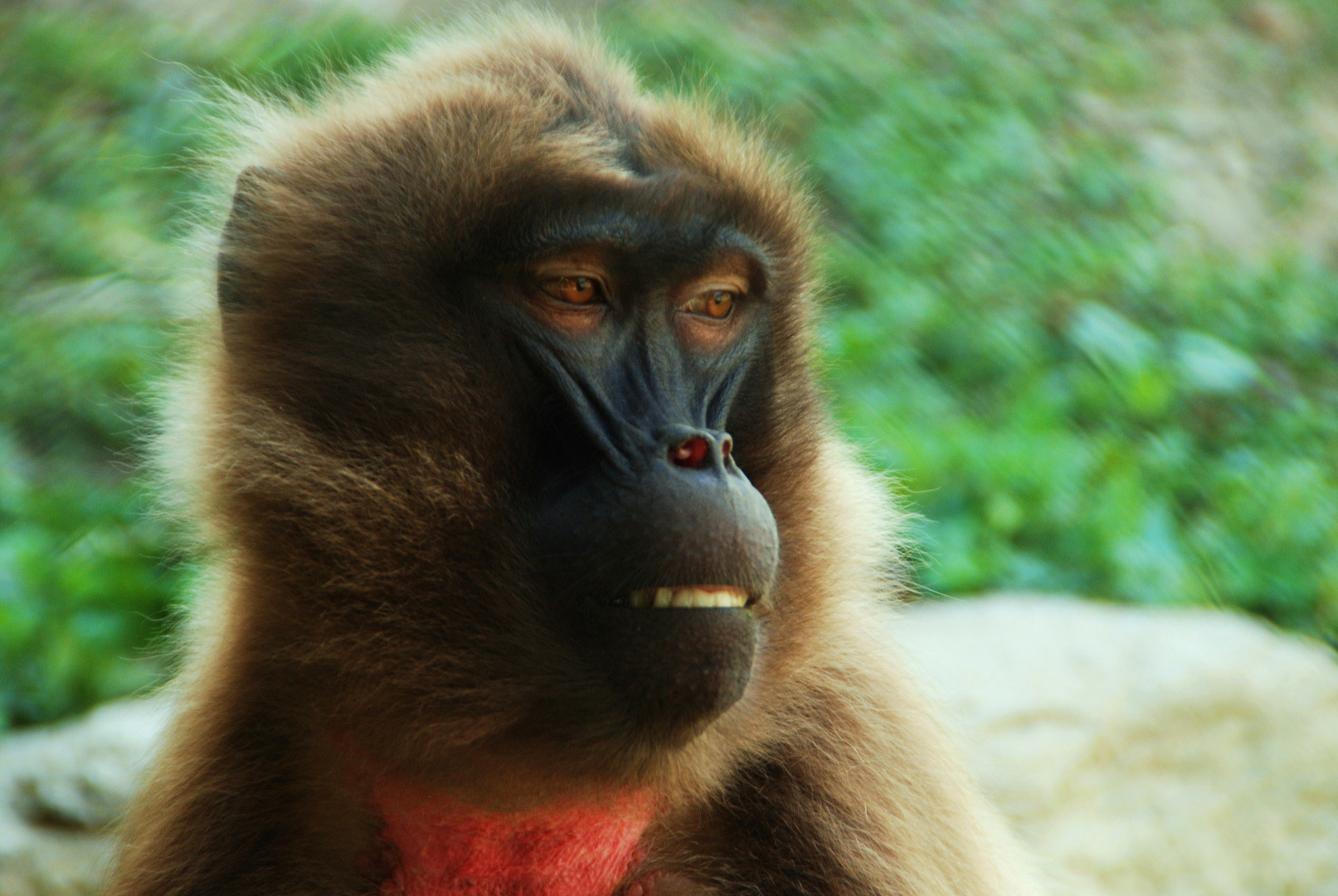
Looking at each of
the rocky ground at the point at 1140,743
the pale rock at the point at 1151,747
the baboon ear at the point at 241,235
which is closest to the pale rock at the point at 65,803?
the rocky ground at the point at 1140,743

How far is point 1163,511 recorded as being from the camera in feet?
18.5

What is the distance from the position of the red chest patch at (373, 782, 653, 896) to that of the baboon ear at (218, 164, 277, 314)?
0.94m

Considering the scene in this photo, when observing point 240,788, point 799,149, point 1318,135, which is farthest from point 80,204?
point 1318,135

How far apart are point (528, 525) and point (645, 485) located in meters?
0.24

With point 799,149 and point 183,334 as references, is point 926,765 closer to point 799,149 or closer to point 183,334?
point 183,334

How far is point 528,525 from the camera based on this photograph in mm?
2314

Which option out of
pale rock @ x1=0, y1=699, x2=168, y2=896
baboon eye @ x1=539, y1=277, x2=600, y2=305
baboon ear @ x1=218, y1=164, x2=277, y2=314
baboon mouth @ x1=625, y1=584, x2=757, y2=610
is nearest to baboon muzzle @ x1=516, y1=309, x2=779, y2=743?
baboon mouth @ x1=625, y1=584, x2=757, y2=610

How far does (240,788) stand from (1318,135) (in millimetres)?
8633

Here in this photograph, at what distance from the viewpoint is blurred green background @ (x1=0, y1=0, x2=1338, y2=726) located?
5.07 metres

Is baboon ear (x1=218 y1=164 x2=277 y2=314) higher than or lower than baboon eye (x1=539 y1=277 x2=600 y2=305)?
lower

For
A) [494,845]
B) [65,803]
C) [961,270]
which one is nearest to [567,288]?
[494,845]

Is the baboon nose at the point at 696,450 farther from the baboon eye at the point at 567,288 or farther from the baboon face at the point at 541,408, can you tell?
the baboon eye at the point at 567,288

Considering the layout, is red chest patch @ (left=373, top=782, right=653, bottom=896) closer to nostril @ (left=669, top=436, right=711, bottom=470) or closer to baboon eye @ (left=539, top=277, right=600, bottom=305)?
nostril @ (left=669, top=436, right=711, bottom=470)

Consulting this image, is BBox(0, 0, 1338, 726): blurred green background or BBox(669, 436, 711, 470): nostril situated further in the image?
BBox(0, 0, 1338, 726): blurred green background
